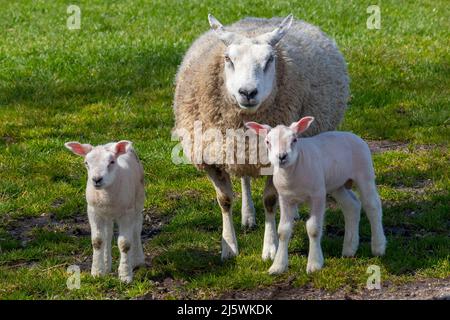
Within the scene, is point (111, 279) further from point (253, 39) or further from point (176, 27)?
point (176, 27)

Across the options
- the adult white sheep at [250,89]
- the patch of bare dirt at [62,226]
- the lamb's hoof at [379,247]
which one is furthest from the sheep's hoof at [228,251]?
the lamb's hoof at [379,247]

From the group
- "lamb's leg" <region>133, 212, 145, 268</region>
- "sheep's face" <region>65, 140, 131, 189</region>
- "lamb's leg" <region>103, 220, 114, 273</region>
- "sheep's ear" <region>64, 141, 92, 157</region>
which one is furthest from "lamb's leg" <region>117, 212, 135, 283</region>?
"sheep's ear" <region>64, 141, 92, 157</region>

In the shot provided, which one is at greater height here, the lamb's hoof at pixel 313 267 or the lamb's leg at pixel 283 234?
the lamb's leg at pixel 283 234

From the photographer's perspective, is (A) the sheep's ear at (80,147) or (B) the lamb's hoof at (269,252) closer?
(A) the sheep's ear at (80,147)

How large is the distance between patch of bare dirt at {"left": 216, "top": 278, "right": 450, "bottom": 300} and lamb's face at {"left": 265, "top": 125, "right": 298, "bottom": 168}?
0.85m

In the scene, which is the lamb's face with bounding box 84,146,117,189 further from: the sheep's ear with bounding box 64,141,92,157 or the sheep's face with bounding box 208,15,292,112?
the sheep's face with bounding box 208,15,292,112

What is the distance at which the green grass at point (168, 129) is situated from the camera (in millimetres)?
6676

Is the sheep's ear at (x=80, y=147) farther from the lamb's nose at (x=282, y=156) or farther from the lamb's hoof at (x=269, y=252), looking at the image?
the lamb's hoof at (x=269, y=252)

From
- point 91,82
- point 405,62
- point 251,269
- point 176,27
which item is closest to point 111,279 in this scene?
point 251,269

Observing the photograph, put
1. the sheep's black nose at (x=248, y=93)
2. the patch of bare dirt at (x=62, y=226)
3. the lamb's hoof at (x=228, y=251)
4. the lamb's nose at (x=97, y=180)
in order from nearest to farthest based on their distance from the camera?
the lamb's nose at (x=97, y=180), the sheep's black nose at (x=248, y=93), the lamb's hoof at (x=228, y=251), the patch of bare dirt at (x=62, y=226)

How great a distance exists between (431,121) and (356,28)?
13.8ft

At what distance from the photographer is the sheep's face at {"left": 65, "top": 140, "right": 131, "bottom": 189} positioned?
601 centimetres

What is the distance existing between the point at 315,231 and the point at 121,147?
1421mm

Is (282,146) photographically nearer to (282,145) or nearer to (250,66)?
(282,145)
